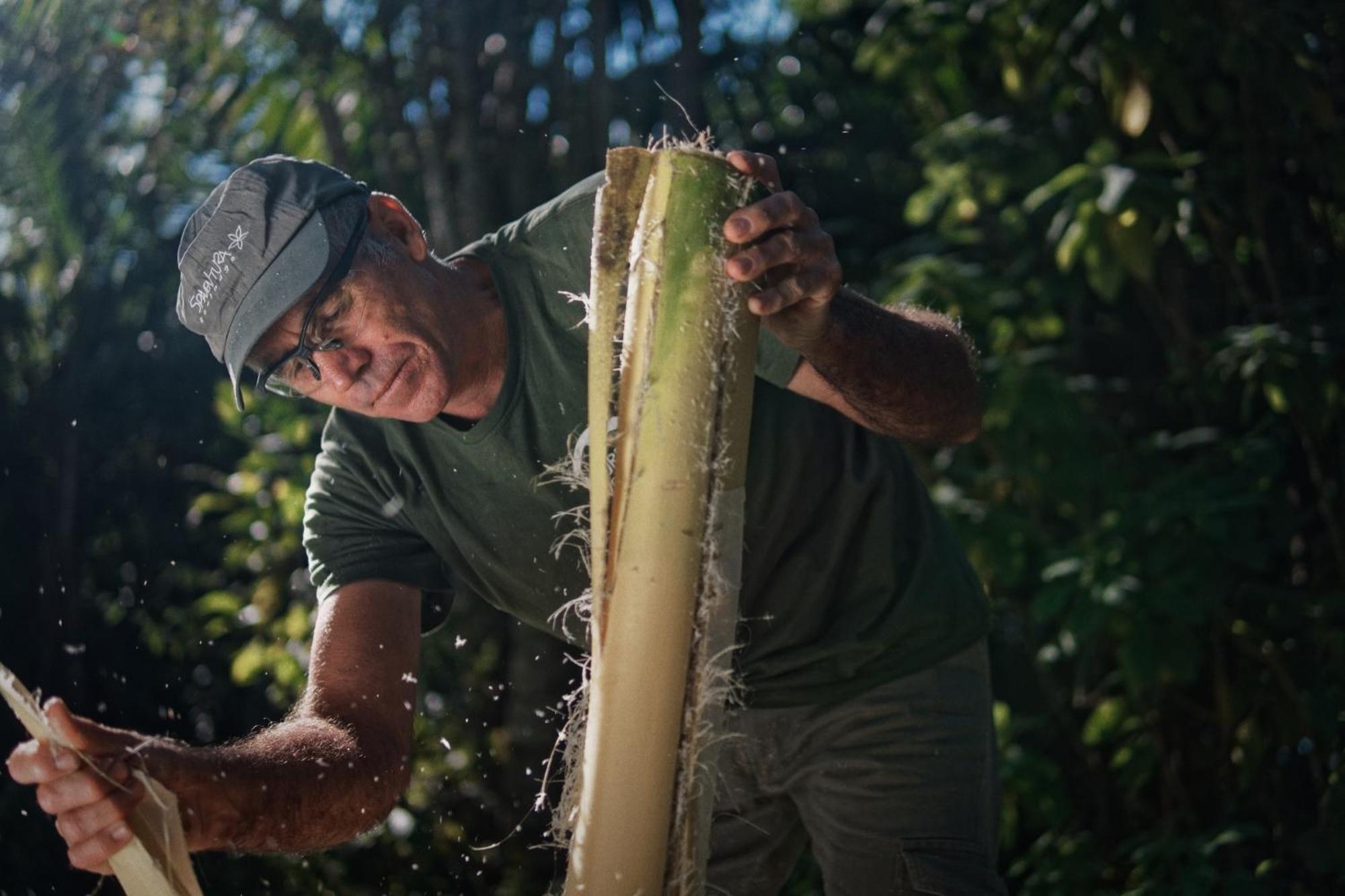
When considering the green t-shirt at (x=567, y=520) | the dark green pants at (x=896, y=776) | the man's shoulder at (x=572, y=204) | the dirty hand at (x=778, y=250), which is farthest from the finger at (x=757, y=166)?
the dark green pants at (x=896, y=776)

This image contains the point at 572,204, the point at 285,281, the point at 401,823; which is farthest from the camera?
the point at 401,823

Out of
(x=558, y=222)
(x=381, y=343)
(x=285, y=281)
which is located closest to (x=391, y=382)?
(x=381, y=343)

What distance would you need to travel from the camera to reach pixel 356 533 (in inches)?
65.9

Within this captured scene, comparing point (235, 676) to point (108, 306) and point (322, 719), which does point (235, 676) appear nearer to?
point (108, 306)

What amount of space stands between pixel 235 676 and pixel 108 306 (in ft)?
2.84

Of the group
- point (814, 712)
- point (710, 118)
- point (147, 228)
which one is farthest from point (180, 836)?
point (710, 118)

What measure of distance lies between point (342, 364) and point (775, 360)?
19.6 inches

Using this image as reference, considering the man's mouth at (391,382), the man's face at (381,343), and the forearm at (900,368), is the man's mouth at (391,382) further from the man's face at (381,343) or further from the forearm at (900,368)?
the forearm at (900,368)

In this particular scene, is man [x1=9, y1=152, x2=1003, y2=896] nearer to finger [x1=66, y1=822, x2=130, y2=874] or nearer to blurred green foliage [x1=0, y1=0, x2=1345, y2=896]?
finger [x1=66, y1=822, x2=130, y2=874]

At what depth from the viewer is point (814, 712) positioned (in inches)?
69.7

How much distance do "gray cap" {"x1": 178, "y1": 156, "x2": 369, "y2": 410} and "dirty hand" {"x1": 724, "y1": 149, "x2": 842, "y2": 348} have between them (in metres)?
0.54

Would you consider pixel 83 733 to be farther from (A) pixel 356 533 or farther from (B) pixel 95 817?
(A) pixel 356 533

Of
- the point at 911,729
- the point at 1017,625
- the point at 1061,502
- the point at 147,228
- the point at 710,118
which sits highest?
the point at 710,118

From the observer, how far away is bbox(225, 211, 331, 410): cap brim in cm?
142
